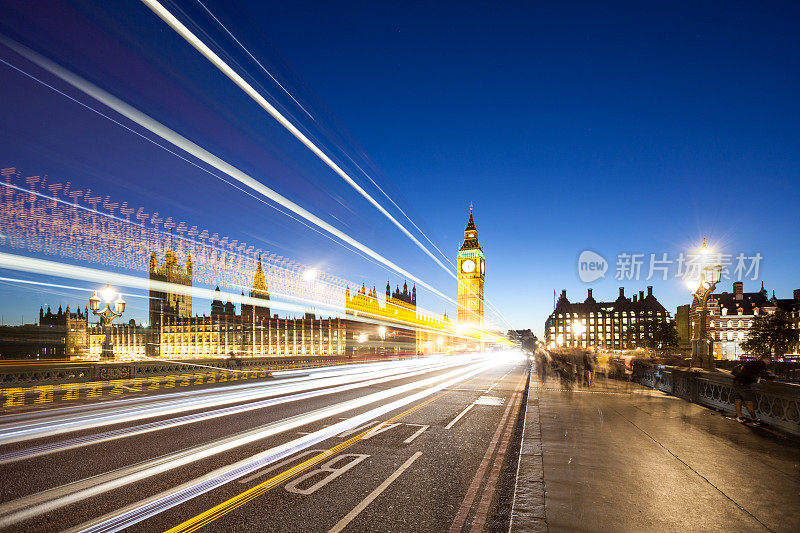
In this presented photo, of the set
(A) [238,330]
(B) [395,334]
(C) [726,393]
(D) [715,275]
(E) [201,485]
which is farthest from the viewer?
(A) [238,330]

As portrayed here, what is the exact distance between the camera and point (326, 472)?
724 cm

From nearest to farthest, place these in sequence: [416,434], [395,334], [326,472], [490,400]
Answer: [326,472]
[416,434]
[490,400]
[395,334]

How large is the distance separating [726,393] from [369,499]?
464 inches

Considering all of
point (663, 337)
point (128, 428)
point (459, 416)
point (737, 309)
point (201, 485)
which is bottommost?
point (663, 337)

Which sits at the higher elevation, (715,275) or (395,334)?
(715,275)

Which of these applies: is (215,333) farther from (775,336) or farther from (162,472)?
(162,472)

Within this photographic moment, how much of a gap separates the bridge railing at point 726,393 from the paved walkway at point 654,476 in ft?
2.23

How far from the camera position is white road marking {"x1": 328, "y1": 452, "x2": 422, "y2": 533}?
5172 millimetres

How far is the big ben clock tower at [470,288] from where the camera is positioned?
177 metres

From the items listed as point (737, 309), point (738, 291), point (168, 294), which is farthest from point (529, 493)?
point (168, 294)

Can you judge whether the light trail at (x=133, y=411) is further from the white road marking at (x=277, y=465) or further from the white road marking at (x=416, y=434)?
the white road marking at (x=416, y=434)

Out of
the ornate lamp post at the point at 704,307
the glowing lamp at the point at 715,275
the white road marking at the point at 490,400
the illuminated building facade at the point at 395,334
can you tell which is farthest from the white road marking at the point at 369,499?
the illuminated building facade at the point at 395,334

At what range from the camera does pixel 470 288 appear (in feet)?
593

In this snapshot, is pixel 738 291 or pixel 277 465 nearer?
pixel 277 465
